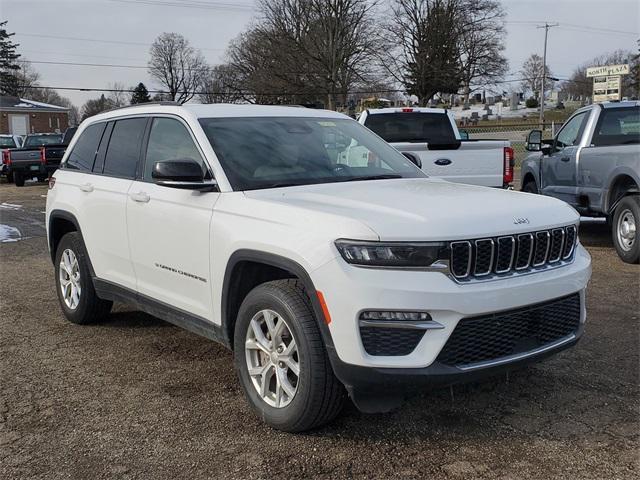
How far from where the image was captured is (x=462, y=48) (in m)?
54.5

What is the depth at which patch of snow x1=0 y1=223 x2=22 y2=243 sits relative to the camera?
10820 mm

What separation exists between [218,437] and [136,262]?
64.6 inches

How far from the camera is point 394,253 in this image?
3.09 metres

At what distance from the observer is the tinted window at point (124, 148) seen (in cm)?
495

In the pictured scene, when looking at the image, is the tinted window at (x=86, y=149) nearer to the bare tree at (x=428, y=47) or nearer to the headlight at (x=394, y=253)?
the headlight at (x=394, y=253)

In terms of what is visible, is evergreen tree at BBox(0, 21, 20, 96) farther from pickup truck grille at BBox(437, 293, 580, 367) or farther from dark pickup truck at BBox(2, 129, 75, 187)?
pickup truck grille at BBox(437, 293, 580, 367)

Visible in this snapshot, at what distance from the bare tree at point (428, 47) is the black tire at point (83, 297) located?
46.9m

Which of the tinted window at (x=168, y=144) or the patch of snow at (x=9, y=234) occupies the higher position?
the tinted window at (x=168, y=144)

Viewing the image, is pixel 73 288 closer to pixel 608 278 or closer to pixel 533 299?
pixel 533 299

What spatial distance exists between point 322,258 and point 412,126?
7.90m

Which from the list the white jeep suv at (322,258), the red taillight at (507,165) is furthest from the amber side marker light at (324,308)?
the red taillight at (507,165)

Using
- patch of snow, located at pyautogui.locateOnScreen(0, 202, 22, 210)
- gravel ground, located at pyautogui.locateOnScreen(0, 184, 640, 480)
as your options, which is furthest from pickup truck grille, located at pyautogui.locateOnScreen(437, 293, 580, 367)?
patch of snow, located at pyautogui.locateOnScreen(0, 202, 22, 210)

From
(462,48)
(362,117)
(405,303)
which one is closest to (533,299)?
(405,303)

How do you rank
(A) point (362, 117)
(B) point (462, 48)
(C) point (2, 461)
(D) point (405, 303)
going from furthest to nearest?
(B) point (462, 48), (A) point (362, 117), (C) point (2, 461), (D) point (405, 303)
